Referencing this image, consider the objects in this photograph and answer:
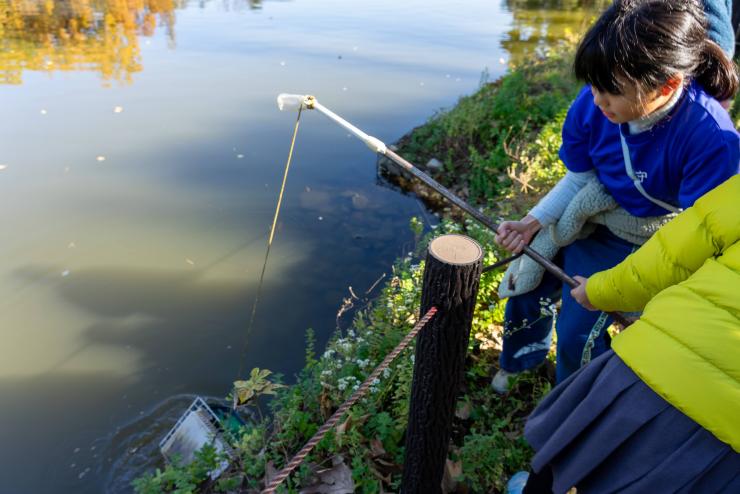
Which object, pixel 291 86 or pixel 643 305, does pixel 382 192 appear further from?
pixel 643 305

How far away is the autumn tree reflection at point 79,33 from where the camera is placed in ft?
27.9

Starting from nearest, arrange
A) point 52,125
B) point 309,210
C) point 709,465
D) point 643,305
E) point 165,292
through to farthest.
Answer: point 709,465, point 643,305, point 165,292, point 309,210, point 52,125

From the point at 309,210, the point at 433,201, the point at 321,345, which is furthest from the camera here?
the point at 433,201

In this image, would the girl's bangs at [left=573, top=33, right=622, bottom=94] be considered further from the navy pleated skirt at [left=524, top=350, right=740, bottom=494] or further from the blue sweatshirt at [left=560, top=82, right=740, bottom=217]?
the navy pleated skirt at [left=524, top=350, right=740, bottom=494]

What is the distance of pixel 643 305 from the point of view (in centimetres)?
155

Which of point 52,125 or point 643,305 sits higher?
point 643,305

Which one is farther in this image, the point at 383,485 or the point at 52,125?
the point at 52,125

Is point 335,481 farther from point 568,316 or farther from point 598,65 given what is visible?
point 598,65

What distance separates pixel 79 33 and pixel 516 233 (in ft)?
36.4

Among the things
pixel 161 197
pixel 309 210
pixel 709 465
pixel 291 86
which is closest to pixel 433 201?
pixel 309 210

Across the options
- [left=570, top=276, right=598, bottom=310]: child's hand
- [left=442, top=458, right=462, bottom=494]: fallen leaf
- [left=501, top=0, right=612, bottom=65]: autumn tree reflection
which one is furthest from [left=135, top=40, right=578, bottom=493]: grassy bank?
[left=501, top=0, right=612, bottom=65]: autumn tree reflection

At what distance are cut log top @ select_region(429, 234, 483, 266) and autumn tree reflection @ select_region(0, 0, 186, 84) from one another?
813 centimetres

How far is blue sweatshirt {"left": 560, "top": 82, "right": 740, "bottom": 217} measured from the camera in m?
1.59

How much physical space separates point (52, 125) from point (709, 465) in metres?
7.53
